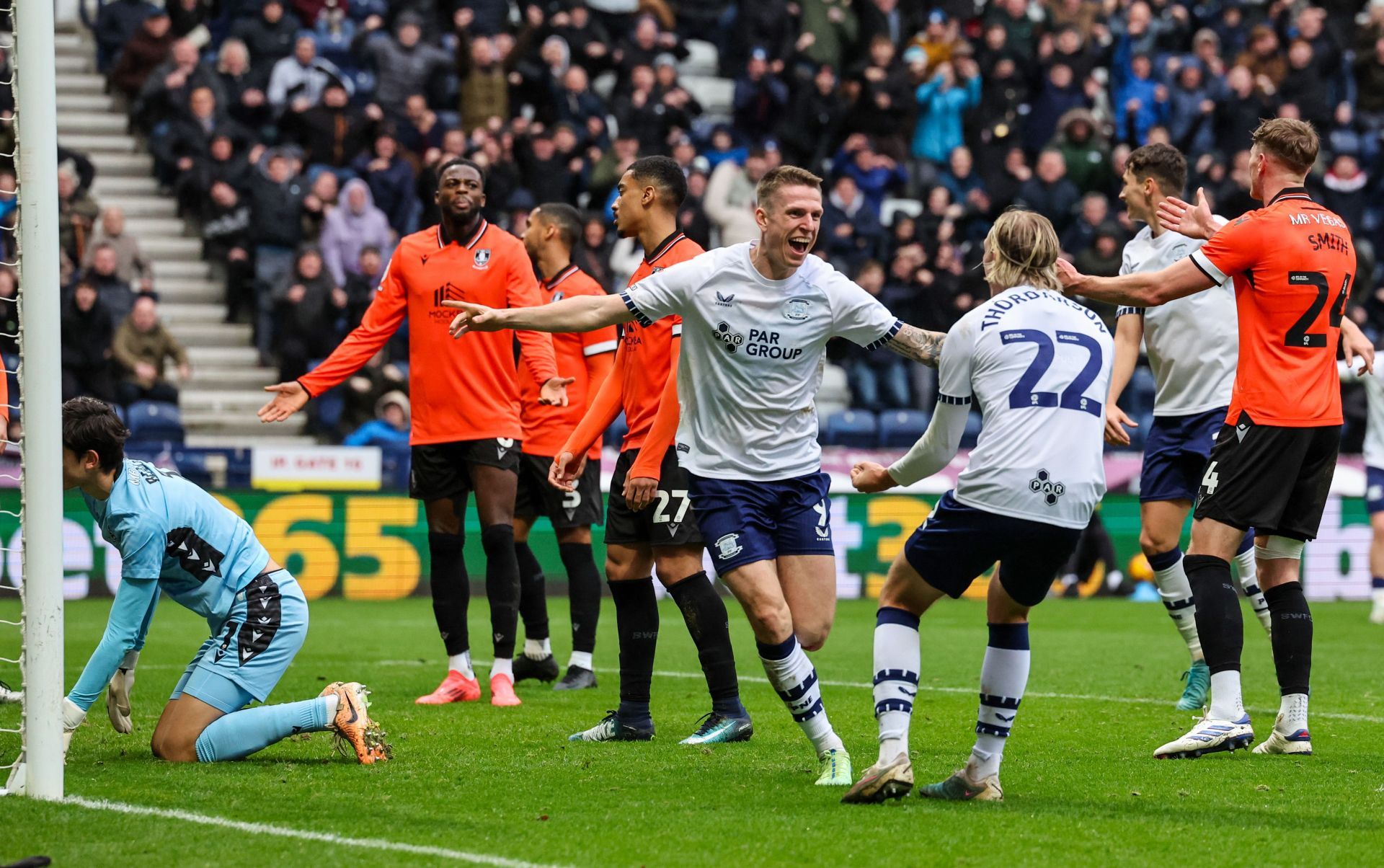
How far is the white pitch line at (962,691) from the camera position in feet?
29.0

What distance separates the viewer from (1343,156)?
22.7 meters

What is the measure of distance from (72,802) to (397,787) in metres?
1.15

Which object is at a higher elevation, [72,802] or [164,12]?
[164,12]

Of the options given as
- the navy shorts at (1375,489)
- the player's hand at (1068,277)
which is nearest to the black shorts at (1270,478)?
the player's hand at (1068,277)

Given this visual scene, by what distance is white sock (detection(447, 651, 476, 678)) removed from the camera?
9.38 metres

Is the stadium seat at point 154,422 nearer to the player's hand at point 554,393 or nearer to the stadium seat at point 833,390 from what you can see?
the stadium seat at point 833,390

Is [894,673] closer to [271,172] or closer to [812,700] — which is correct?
[812,700]

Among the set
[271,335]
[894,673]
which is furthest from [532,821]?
[271,335]

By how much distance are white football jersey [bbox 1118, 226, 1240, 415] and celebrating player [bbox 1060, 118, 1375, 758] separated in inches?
54.0

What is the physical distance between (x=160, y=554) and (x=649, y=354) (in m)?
2.39

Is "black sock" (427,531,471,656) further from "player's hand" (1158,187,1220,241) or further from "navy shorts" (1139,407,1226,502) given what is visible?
"player's hand" (1158,187,1220,241)

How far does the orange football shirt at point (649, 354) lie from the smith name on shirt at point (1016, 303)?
214 centimetres

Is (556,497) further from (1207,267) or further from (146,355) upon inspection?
(146,355)

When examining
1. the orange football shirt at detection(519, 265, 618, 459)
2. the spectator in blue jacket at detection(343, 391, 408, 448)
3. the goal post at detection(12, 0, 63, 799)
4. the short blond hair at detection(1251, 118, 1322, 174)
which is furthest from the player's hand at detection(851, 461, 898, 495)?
the spectator in blue jacket at detection(343, 391, 408, 448)
